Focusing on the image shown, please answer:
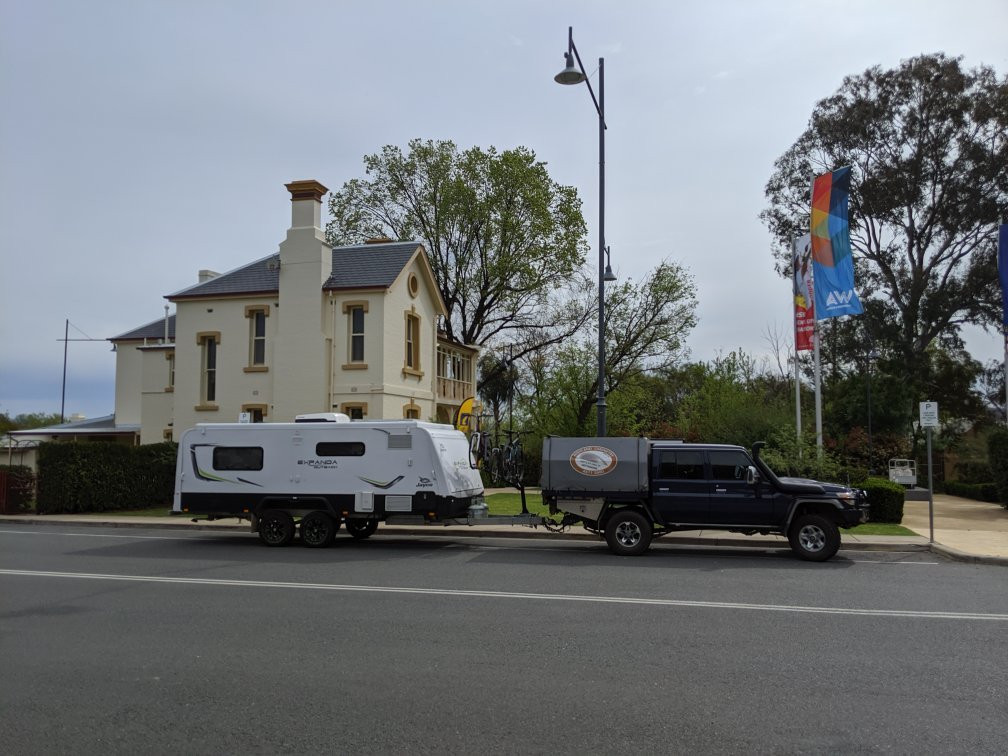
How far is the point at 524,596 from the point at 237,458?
27.4ft

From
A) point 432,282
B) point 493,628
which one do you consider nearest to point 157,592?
point 493,628

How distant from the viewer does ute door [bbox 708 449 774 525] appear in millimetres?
13781

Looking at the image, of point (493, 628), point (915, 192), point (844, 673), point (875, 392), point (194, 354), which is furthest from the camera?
point (915, 192)

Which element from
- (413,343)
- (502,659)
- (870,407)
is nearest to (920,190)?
(870,407)

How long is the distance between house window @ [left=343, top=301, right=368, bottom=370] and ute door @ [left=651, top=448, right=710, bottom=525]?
17128 millimetres

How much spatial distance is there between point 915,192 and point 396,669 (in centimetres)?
4248

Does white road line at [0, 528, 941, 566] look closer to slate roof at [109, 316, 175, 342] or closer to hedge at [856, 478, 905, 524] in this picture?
hedge at [856, 478, 905, 524]

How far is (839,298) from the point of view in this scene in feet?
78.2

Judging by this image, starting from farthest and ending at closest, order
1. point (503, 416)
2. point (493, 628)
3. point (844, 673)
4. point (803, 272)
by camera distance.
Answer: point (503, 416), point (803, 272), point (493, 628), point (844, 673)

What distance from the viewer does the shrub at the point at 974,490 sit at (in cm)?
2862

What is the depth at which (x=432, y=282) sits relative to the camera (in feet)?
109

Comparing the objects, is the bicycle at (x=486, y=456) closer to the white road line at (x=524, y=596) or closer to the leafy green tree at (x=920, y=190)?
the white road line at (x=524, y=596)

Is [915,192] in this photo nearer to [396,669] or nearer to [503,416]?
[503,416]

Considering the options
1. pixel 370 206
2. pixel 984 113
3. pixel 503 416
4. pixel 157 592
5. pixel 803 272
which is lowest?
pixel 157 592
